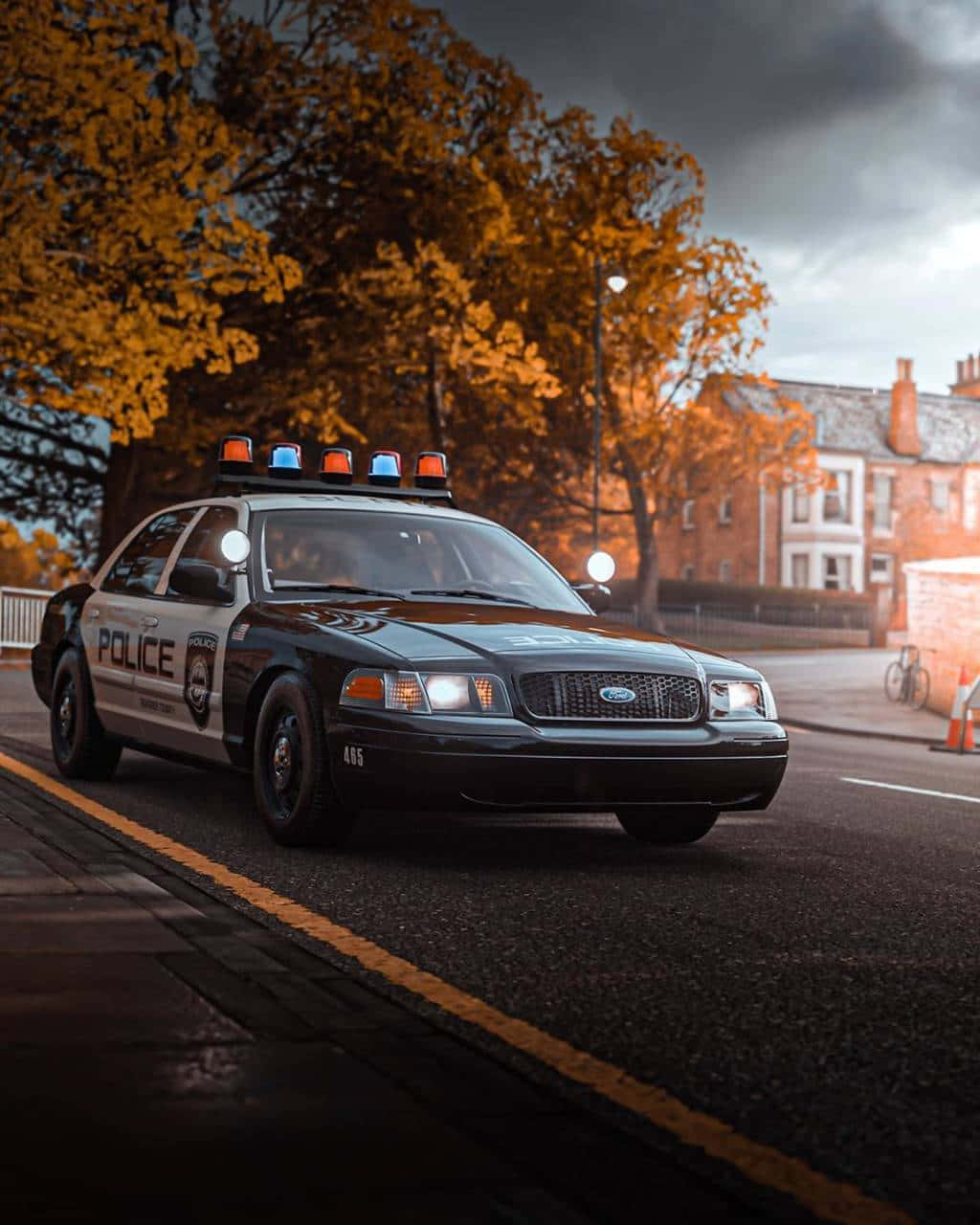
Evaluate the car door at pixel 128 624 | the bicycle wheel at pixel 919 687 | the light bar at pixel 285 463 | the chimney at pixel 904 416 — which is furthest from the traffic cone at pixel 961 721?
the chimney at pixel 904 416

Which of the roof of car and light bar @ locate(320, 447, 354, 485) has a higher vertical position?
light bar @ locate(320, 447, 354, 485)

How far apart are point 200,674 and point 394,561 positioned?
1056 millimetres

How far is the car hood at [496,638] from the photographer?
6.89 metres

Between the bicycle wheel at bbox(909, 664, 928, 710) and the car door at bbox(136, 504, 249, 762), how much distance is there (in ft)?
50.4

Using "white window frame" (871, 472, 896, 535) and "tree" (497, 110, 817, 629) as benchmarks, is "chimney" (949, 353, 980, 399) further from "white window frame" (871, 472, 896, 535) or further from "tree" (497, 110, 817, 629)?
"tree" (497, 110, 817, 629)

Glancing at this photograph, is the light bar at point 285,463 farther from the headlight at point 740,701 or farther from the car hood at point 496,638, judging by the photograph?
the headlight at point 740,701

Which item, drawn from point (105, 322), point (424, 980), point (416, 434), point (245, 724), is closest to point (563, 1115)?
point (424, 980)

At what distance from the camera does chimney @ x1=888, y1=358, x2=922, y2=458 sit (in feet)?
217

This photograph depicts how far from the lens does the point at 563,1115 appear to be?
3.65 meters

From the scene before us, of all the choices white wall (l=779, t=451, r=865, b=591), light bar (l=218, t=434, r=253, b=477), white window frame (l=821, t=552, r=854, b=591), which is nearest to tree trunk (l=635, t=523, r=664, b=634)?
white wall (l=779, t=451, r=865, b=591)

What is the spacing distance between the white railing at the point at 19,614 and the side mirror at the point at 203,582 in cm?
2213

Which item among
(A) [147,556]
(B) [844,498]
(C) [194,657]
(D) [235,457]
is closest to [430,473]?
(D) [235,457]

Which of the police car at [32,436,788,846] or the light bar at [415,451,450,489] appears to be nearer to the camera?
the police car at [32,436,788,846]

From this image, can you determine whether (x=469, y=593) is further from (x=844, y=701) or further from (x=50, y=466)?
(x=50, y=466)
